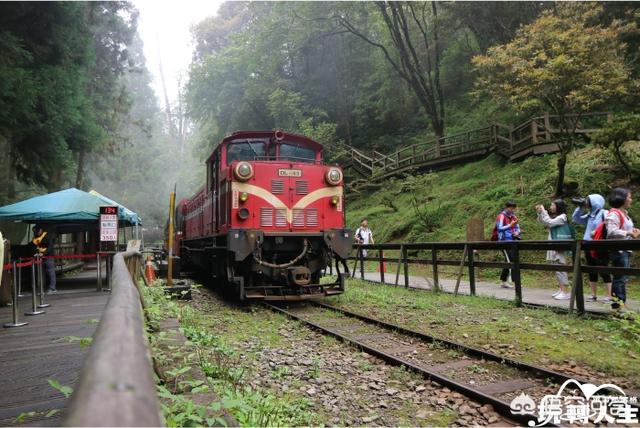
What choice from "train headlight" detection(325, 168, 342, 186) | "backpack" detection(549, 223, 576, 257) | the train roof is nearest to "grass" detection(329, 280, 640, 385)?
"backpack" detection(549, 223, 576, 257)

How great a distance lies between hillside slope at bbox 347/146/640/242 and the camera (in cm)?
1289

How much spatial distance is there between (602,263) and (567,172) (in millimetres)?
7996

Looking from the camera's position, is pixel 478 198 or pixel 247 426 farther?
pixel 478 198

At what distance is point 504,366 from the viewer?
4.53 meters

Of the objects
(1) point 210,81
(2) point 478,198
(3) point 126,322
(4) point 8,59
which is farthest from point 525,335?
(1) point 210,81

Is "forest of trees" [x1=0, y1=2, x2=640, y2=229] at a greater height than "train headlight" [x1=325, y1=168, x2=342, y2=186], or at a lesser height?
greater

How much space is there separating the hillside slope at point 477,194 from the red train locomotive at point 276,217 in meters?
6.76

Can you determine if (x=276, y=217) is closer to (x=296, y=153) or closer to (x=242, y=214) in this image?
(x=242, y=214)

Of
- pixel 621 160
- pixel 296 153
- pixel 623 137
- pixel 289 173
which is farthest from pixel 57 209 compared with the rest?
pixel 621 160

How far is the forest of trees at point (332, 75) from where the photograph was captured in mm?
12336

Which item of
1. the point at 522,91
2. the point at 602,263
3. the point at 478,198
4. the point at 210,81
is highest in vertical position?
the point at 210,81

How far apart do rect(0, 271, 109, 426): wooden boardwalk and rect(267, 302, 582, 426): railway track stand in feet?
10.4

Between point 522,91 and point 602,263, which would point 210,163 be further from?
point 522,91

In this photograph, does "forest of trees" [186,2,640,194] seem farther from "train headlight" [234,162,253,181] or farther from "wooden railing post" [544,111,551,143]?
"train headlight" [234,162,253,181]
